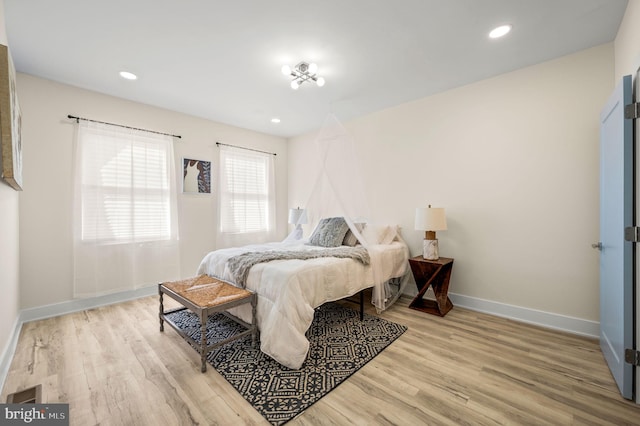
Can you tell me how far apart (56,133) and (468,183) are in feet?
15.8

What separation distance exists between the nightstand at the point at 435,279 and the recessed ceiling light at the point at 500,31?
219cm

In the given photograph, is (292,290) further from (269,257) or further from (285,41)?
(285,41)

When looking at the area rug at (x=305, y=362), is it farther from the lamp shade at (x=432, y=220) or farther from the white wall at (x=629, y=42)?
the white wall at (x=629, y=42)

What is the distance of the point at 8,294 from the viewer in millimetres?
2141

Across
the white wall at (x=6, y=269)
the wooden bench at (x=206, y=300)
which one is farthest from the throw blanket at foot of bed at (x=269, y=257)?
the white wall at (x=6, y=269)

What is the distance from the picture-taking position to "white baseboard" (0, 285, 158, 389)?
210 cm

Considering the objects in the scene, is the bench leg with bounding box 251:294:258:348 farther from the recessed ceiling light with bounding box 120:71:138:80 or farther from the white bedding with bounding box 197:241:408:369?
the recessed ceiling light with bounding box 120:71:138:80

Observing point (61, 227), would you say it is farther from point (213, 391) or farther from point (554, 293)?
point (554, 293)

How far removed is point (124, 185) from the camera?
3379mm

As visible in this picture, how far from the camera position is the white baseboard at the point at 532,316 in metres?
2.43

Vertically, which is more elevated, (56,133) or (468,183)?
(56,133)

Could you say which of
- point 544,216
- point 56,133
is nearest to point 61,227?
point 56,133

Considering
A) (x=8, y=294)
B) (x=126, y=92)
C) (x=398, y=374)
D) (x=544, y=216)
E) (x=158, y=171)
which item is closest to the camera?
(x=398, y=374)

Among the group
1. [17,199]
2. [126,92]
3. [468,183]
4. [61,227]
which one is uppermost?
[126,92]
